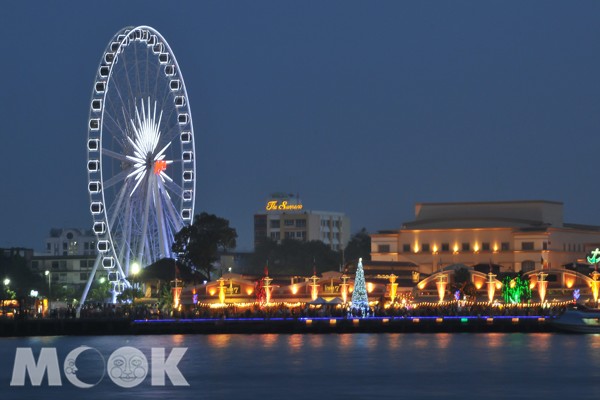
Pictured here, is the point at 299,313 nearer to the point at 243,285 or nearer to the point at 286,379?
the point at 243,285

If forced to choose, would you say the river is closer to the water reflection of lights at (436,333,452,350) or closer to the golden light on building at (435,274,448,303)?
the water reflection of lights at (436,333,452,350)

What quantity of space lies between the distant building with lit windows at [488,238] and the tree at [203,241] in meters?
22.6

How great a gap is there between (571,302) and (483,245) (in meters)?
33.2

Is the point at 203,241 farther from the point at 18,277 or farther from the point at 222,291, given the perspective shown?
the point at 18,277

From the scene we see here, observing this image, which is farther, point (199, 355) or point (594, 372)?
point (199, 355)

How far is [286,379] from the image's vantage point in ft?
230

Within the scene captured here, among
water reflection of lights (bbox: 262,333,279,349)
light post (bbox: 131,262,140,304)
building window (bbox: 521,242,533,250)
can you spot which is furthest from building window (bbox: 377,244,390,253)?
water reflection of lights (bbox: 262,333,279,349)

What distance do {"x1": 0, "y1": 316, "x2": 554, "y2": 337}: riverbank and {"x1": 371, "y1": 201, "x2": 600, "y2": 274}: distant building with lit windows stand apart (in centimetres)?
4064

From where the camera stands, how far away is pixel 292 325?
11319cm

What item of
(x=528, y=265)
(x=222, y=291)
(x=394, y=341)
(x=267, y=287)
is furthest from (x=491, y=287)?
(x=394, y=341)

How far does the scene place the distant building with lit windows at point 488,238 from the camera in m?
155

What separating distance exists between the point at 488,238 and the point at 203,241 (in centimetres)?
3284

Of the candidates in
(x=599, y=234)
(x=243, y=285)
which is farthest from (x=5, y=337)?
(x=599, y=234)

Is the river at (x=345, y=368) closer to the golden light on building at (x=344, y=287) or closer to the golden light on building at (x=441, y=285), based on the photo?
the golden light on building at (x=344, y=287)
